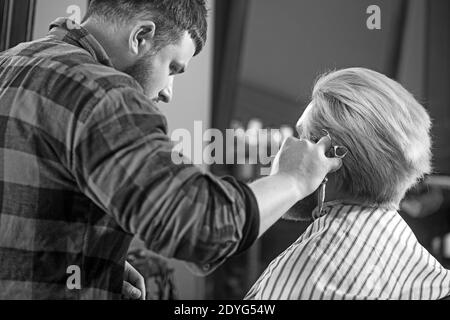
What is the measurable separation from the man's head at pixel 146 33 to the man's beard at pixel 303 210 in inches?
20.7

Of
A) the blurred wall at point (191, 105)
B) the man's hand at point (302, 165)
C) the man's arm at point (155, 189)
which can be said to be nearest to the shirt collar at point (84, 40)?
the man's arm at point (155, 189)

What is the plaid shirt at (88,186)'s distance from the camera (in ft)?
3.65

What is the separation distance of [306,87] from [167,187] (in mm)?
3629

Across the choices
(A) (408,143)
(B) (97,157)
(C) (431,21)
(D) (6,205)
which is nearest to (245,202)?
(B) (97,157)

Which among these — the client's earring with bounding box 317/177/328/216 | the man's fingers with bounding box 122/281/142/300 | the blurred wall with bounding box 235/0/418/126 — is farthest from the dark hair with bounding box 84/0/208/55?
the blurred wall with bounding box 235/0/418/126

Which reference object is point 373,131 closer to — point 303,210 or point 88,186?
point 303,210

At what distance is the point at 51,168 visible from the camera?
1.27 meters

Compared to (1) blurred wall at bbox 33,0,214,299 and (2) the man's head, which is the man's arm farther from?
(1) blurred wall at bbox 33,0,214,299

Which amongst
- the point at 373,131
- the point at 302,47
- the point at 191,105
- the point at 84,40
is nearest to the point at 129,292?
the point at 84,40

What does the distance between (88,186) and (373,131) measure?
31.4 inches

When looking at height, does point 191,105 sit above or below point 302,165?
below

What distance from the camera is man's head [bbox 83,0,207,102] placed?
1486mm

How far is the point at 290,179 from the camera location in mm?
1265
